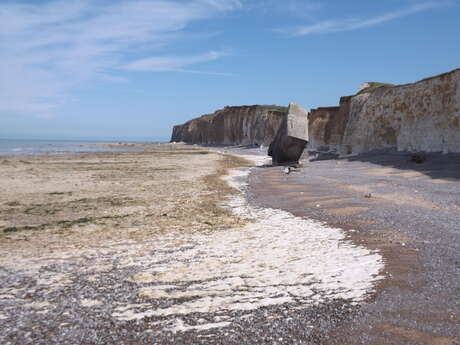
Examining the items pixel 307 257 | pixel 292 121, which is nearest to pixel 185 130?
pixel 292 121

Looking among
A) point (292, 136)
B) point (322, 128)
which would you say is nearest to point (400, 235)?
point (292, 136)

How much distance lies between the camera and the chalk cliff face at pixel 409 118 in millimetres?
17219

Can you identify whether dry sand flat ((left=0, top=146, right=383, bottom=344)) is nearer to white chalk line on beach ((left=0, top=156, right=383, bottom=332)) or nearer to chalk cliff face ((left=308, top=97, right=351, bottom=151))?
white chalk line on beach ((left=0, top=156, right=383, bottom=332))

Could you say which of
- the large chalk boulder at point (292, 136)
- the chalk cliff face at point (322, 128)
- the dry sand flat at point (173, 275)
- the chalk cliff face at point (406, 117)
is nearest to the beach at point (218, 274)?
the dry sand flat at point (173, 275)

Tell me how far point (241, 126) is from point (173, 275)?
7027cm

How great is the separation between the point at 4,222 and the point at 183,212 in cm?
394

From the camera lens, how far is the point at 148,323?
12.3 feet

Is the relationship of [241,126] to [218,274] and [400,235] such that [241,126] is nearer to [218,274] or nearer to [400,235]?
[400,235]

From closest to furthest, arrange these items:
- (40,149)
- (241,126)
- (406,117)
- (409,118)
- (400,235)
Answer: (400,235) < (409,118) < (406,117) < (40,149) < (241,126)

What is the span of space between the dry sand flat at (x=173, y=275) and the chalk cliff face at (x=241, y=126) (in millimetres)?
42500

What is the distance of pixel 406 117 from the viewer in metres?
21.0

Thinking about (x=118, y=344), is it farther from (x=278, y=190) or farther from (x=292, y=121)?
(x=292, y=121)

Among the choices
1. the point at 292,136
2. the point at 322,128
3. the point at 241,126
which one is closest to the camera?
the point at 292,136

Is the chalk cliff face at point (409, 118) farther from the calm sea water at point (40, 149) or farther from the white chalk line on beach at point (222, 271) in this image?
the calm sea water at point (40, 149)
